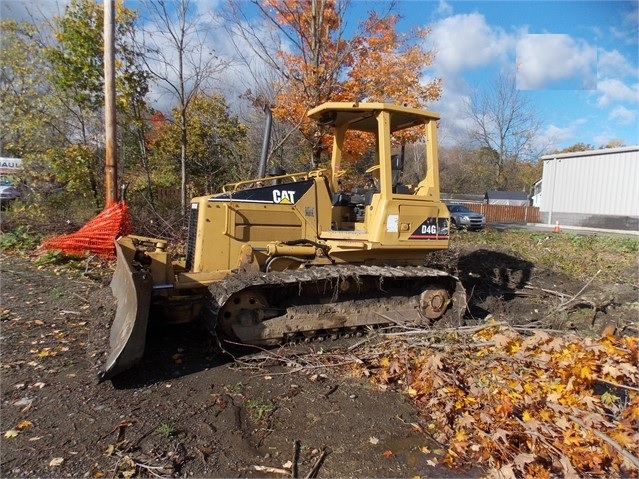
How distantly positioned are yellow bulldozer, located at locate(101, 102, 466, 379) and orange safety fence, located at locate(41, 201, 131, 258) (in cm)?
307

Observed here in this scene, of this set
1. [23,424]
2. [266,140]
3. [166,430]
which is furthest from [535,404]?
[266,140]

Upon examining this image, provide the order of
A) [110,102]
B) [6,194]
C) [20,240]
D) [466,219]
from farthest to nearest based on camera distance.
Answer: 1. [466,219]
2. [6,194]
3. [20,240]
4. [110,102]

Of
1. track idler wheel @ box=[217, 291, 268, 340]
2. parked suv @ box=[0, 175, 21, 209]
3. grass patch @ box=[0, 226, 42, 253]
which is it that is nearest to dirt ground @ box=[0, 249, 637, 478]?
track idler wheel @ box=[217, 291, 268, 340]

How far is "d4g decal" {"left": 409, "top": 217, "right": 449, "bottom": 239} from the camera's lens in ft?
19.3

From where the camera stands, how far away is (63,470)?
9.40ft

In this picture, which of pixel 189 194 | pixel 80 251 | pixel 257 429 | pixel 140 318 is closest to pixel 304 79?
pixel 189 194

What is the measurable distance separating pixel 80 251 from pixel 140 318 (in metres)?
5.84

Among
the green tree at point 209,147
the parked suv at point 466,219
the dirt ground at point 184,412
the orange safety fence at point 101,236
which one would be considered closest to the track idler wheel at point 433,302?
the dirt ground at point 184,412

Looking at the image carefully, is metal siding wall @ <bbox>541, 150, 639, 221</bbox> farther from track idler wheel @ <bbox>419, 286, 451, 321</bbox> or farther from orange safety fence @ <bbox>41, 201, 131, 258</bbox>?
orange safety fence @ <bbox>41, 201, 131, 258</bbox>

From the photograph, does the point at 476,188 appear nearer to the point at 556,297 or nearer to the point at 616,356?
the point at 556,297

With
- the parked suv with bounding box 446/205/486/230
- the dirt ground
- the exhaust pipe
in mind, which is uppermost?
the exhaust pipe

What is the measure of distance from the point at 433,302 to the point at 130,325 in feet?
12.2

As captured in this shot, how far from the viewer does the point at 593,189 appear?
25953 millimetres

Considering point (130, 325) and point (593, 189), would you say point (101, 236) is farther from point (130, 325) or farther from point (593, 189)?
point (593, 189)
